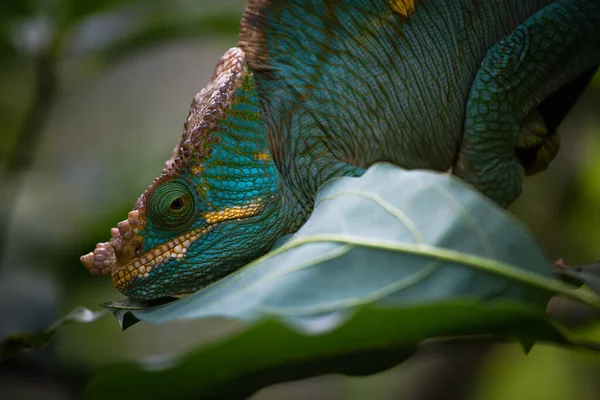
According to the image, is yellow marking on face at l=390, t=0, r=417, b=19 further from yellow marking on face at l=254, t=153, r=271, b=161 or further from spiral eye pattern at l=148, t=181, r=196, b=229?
spiral eye pattern at l=148, t=181, r=196, b=229

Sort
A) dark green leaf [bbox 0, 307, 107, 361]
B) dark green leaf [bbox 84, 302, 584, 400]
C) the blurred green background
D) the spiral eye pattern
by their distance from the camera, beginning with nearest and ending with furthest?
dark green leaf [bbox 84, 302, 584, 400], dark green leaf [bbox 0, 307, 107, 361], the spiral eye pattern, the blurred green background

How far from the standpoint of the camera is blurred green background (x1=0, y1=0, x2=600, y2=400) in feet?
6.44

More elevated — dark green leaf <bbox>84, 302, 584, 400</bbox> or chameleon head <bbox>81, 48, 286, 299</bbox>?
chameleon head <bbox>81, 48, 286, 299</bbox>

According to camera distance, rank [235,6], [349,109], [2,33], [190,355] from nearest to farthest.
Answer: [190,355] → [349,109] → [2,33] → [235,6]

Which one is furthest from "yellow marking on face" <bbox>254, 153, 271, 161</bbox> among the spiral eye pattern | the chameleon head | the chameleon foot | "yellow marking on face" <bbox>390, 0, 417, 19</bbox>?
the chameleon foot

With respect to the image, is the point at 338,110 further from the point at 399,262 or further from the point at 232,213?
the point at 399,262

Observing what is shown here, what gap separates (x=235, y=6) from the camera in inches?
89.1

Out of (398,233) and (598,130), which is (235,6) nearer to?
(598,130)

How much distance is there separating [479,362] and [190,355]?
1.76m

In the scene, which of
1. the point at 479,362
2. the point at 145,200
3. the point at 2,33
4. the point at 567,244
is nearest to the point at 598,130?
the point at 567,244

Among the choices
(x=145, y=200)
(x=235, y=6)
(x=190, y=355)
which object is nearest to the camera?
(x=190, y=355)

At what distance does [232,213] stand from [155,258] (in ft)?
0.48

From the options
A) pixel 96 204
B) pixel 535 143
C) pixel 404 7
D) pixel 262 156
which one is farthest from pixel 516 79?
pixel 96 204

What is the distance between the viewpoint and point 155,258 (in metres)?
1.05
